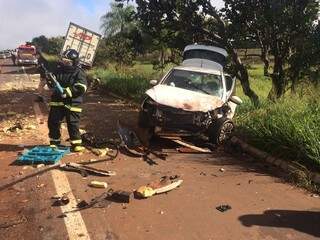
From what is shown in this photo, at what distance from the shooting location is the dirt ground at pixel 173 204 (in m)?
5.71

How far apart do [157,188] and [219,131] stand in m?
3.37

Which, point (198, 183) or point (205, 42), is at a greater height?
point (205, 42)

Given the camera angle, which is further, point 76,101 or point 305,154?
point 76,101

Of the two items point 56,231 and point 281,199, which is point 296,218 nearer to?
point 281,199

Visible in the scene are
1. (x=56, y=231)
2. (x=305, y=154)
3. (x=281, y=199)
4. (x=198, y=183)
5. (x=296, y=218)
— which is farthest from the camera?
(x=305, y=154)

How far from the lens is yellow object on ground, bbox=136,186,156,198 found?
272 inches

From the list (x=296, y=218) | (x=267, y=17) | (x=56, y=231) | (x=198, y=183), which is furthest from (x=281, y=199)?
(x=267, y=17)

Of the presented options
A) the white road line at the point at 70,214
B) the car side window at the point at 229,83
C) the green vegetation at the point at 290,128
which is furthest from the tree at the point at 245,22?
the white road line at the point at 70,214

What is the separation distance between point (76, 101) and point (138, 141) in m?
1.57

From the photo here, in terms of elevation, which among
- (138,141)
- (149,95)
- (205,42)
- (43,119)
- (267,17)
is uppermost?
(267,17)

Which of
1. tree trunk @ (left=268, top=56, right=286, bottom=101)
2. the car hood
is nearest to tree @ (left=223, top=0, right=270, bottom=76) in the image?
tree trunk @ (left=268, top=56, right=286, bottom=101)

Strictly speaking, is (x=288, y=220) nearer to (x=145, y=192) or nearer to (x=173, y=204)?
(x=173, y=204)

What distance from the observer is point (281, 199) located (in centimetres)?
710

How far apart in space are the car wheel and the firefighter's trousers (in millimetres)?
2680
